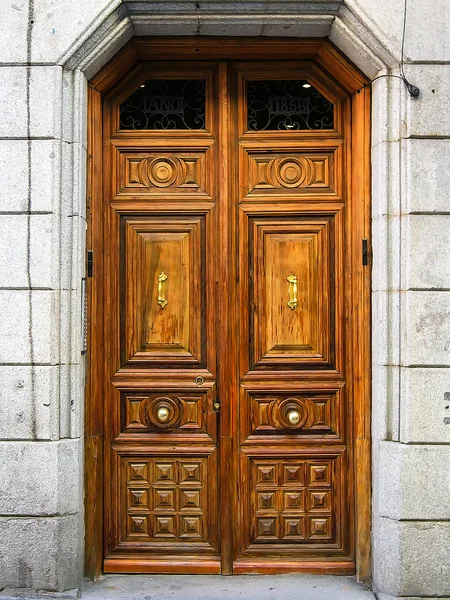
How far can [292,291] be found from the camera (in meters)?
5.28

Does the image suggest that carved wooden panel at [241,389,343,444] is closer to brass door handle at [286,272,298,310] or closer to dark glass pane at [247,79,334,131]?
brass door handle at [286,272,298,310]

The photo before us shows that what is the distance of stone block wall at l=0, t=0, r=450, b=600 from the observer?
4750mm

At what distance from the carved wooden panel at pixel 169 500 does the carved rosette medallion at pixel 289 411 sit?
623mm

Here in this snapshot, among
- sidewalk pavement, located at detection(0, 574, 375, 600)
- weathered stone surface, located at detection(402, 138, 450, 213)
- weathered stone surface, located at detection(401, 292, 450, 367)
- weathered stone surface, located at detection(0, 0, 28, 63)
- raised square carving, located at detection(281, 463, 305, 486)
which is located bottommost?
sidewalk pavement, located at detection(0, 574, 375, 600)

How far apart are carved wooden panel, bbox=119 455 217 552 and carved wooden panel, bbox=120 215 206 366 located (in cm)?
83

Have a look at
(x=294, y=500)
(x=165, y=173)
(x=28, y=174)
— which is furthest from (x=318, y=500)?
(x=28, y=174)

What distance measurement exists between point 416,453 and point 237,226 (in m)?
2.16

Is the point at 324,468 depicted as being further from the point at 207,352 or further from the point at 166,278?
the point at 166,278

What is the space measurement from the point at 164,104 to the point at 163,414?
8.09 feet

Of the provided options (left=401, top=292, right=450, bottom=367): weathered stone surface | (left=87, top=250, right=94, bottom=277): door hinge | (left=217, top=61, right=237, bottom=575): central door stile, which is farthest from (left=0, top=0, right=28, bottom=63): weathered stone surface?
(left=401, top=292, right=450, bottom=367): weathered stone surface

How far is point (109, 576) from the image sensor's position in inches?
204

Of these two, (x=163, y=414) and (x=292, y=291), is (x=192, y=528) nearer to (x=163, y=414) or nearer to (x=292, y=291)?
(x=163, y=414)

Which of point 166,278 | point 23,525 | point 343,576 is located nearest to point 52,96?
point 166,278

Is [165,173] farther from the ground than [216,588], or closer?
farther from the ground
